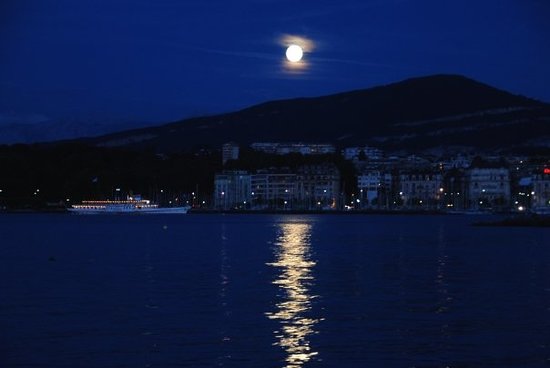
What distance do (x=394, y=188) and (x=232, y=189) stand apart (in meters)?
22.0

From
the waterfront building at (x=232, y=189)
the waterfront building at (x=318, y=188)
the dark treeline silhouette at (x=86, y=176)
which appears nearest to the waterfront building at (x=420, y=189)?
the waterfront building at (x=318, y=188)

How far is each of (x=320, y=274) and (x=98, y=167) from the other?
428ft

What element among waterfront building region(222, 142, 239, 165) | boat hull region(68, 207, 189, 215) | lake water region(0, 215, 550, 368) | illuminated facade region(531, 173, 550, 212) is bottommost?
lake water region(0, 215, 550, 368)

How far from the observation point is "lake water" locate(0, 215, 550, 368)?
15547 millimetres

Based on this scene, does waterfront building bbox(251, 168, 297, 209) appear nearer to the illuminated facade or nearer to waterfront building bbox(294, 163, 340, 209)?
waterfront building bbox(294, 163, 340, 209)

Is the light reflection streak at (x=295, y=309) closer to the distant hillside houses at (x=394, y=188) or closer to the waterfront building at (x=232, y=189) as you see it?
the distant hillside houses at (x=394, y=188)

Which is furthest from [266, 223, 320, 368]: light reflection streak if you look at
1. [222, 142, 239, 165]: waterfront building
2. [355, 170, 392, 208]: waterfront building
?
[222, 142, 239, 165]: waterfront building

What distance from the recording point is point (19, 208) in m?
147

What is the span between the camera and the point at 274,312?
65.5 ft

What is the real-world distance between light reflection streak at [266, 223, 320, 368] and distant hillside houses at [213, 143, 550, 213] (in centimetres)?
10571

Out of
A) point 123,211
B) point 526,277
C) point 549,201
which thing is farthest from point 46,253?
point 549,201

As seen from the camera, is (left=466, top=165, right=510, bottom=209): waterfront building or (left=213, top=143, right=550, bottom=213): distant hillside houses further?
(left=213, top=143, right=550, bottom=213): distant hillside houses

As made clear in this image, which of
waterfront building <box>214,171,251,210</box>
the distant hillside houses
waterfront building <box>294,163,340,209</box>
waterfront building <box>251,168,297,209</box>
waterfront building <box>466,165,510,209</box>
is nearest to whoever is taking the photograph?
waterfront building <box>466,165,510,209</box>

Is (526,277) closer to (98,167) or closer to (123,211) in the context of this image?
(123,211)
